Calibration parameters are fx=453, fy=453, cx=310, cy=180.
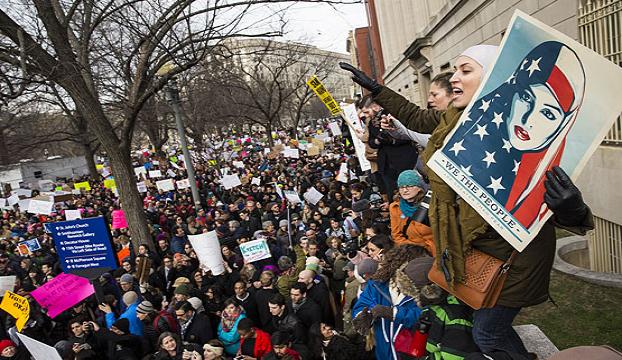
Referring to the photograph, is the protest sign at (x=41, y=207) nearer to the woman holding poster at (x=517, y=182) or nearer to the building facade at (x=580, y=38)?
the building facade at (x=580, y=38)

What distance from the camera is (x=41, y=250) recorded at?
45.1 feet

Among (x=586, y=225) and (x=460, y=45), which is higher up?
(x=460, y=45)

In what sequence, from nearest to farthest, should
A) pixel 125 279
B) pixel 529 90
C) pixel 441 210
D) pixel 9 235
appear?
pixel 529 90 < pixel 441 210 < pixel 125 279 < pixel 9 235

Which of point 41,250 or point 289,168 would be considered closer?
point 41,250

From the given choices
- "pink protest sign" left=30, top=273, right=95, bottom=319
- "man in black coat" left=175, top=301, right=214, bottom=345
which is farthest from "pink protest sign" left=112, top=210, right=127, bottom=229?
"man in black coat" left=175, top=301, right=214, bottom=345

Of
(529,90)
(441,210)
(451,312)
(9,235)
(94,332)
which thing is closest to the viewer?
(529,90)

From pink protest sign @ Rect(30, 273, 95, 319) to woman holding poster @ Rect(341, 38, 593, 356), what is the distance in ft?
22.1

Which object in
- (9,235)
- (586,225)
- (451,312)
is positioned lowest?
(9,235)

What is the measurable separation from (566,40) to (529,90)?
25 cm

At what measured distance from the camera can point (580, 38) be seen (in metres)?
5.82

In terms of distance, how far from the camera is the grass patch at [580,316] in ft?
14.5

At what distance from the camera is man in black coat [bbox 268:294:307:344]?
507cm

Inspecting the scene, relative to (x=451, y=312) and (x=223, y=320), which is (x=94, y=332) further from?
(x=451, y=312)

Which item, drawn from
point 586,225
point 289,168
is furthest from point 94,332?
point 289,168
